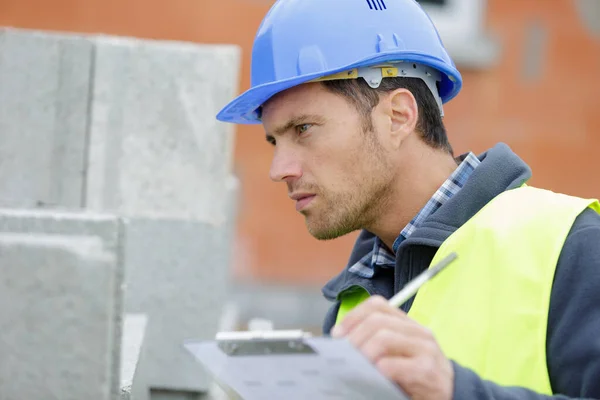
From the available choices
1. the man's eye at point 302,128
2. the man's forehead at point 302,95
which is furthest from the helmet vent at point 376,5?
the man's eye at point 302,128

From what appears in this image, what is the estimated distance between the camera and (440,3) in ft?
27.3

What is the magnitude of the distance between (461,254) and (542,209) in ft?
0.69

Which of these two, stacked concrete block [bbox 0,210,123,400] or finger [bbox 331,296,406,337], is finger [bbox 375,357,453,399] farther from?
stacked concrete block [bbox 0,210,123,400]

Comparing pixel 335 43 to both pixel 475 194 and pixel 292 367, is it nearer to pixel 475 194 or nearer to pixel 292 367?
pixel 475 194

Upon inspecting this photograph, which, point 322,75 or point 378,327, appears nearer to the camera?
point 378,327

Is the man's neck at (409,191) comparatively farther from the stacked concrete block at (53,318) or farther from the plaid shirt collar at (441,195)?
the stacked concrete block at (53,318)

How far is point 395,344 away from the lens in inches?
66.9

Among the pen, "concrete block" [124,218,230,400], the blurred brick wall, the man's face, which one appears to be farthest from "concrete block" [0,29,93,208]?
the blurred brick wall

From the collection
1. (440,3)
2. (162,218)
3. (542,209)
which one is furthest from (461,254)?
(440,3)

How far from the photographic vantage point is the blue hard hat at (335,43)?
109 inches

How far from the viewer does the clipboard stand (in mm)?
1675

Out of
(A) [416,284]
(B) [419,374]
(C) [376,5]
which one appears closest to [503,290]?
(A) [416,284]

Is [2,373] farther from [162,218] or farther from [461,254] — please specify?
[162,218]

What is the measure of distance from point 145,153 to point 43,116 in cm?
44
